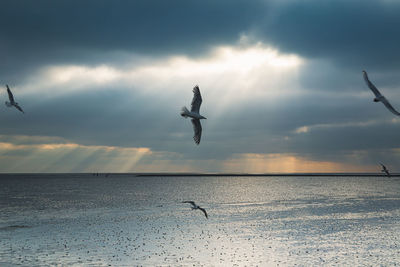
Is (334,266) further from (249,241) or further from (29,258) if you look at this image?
(29,258)

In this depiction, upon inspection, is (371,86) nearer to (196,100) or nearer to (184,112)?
(196,100)

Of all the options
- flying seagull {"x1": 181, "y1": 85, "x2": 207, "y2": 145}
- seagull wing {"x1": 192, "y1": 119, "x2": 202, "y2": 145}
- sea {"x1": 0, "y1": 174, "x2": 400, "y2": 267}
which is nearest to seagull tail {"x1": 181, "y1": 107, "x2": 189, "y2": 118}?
flying seagull {"x1": 181, "y1": 85, "x2": 207, "y2": 145}

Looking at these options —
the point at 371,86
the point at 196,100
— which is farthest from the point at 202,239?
the point at 371,86

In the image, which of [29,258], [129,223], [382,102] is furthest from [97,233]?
[382,102]

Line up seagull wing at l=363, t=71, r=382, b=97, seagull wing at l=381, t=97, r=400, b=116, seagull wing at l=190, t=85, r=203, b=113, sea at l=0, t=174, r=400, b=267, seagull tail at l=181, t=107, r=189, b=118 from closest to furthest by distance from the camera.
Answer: seagull wing at l=381, t=97, r=400, b=116 < seagull wing at l=363, t=71, r=382, b=97 < seagull tail at l=181, t=107, r=189, b=118 < seagull wing at l=190, t=85, r=203, b=113 < sea at l=0, t=174, r=400, b=267

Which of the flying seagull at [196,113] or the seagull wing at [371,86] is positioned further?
the flying seagull at [196,113]

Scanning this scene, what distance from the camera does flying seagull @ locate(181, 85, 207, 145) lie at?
20750 millimetres

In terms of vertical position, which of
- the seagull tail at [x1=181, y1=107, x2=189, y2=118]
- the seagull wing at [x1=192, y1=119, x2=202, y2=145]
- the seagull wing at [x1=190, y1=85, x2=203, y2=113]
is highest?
the seagull wing at [x1=190, y1=85, x2=203, y2=113]

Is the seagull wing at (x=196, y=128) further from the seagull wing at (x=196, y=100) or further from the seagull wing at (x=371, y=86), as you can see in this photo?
the seagull wing at (x=371, y=86)

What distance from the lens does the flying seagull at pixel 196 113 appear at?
2075 centimetres

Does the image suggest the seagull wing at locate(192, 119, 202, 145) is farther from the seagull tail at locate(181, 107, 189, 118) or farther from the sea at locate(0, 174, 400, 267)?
the sea at locate(0, 174, 400, 267)

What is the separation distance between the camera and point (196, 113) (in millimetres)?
21406

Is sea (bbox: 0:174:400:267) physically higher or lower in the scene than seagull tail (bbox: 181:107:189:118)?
lower

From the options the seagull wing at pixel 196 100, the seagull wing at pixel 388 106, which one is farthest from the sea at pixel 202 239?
the seagull wing at pixel 388 106
